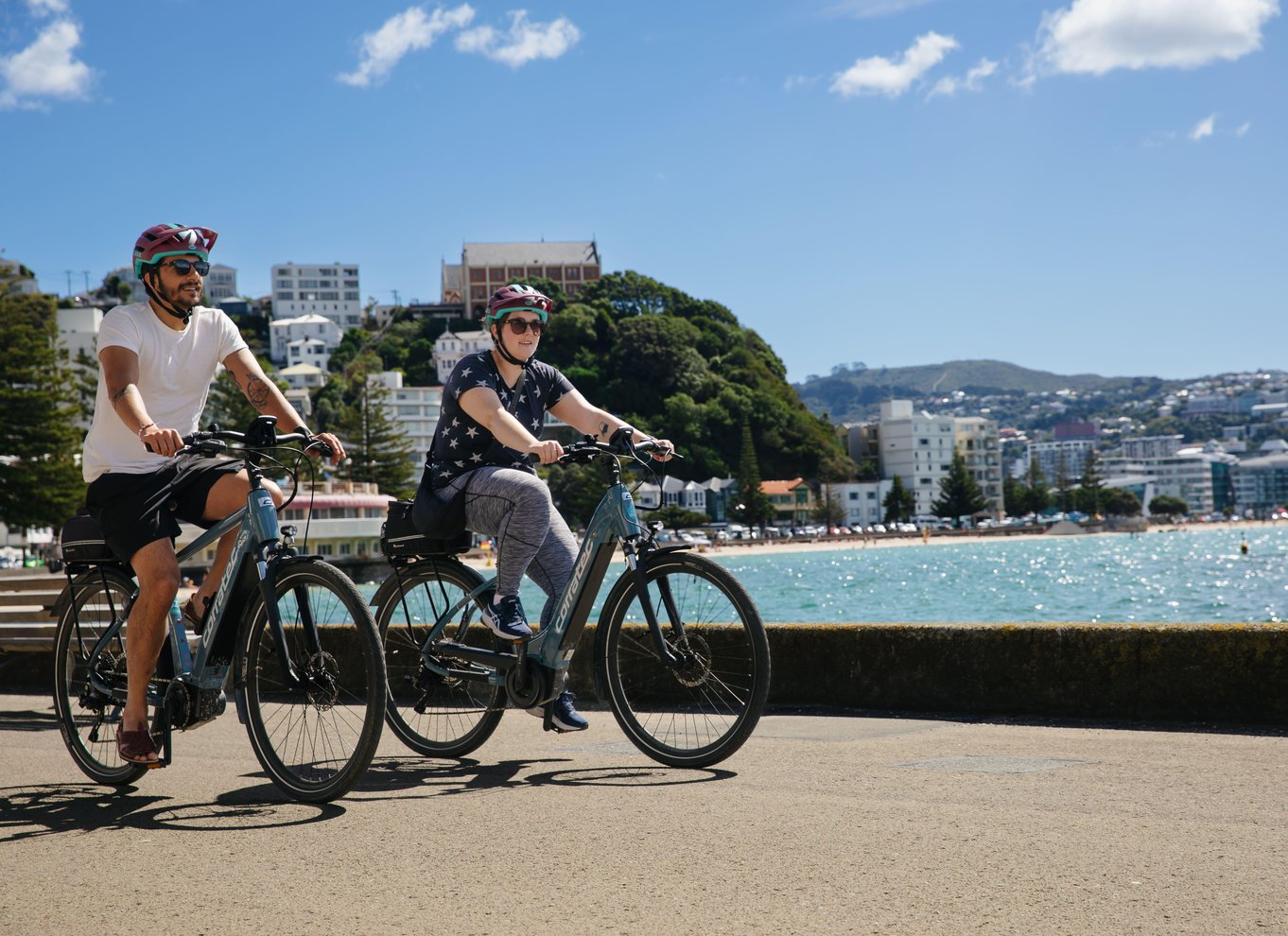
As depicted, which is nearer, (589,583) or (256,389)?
(589,583)

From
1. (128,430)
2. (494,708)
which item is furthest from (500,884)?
(128,430)

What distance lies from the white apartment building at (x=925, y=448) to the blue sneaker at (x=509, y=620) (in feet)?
555

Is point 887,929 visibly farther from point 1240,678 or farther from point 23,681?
point 23,681

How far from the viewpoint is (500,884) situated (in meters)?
3.21

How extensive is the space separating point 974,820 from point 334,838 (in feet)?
5.43

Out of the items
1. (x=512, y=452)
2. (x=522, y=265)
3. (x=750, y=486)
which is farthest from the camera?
(x=522, y=265)

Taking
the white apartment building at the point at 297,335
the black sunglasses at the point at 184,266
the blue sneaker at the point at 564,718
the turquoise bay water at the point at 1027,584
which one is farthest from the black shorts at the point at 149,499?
the white apartment building at the point at 297,335

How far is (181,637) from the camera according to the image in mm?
4684

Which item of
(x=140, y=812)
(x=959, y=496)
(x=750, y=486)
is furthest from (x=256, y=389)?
(x=959, y=496)

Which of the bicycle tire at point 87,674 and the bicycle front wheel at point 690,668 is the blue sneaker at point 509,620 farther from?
the bicycle tire at point 87,674

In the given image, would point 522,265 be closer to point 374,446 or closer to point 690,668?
point 374,446

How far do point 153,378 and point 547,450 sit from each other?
134cm

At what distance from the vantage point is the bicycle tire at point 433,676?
17.5 ft

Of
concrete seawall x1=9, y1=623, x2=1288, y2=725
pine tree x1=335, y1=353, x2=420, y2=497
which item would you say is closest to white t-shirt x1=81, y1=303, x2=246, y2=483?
concrete seawall x1=9, y1=623, x2=1288, y2=725
